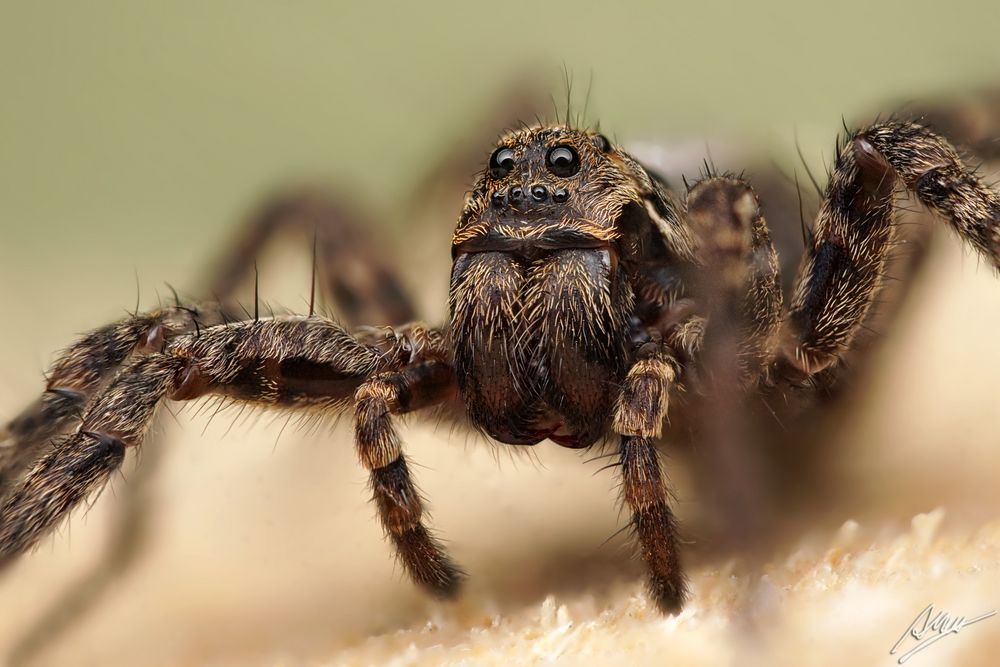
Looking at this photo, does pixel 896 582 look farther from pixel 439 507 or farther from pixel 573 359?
pixel 439 507

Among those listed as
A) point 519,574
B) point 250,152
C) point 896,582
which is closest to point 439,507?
point 519,574

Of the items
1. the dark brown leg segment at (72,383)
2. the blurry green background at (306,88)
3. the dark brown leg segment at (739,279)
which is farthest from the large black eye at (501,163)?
the blurry green background at (306,88)

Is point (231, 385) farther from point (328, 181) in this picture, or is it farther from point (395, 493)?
point (328, 181)

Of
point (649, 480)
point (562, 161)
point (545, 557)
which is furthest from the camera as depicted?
point (545, 557)

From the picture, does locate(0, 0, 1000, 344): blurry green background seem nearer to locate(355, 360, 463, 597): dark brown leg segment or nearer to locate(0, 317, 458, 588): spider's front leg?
locate(0, 317, 458, 588): spider's front leg

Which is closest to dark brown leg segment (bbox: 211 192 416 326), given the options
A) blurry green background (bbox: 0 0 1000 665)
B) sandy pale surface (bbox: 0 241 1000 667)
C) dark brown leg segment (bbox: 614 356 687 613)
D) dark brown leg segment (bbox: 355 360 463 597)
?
blurry green background (bbox: 0 0 1000 665)

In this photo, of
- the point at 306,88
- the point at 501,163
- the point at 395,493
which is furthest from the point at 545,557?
the point at 306,88
